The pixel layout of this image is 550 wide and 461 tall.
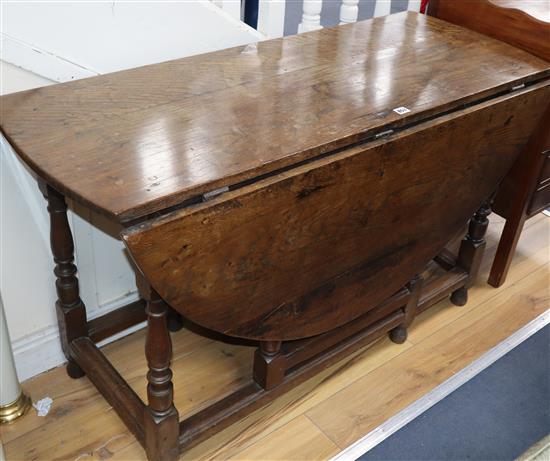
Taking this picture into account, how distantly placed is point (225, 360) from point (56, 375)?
0.45 meters

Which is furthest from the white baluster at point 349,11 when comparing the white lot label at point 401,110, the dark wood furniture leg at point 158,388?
the dark wood furniture leg at point 158,388

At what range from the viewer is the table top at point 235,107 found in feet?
4.01

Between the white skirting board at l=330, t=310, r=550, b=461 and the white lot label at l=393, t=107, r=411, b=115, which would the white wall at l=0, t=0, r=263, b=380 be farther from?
the white skirting board at l=330, t=310, r=550, b=461

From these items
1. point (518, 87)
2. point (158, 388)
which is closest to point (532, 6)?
point (518, 87)

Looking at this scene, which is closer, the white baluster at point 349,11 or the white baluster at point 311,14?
the white baluster at point 311,14

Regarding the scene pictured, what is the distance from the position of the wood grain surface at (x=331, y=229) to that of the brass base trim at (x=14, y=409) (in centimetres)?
64

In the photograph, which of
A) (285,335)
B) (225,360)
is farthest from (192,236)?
(225,360)

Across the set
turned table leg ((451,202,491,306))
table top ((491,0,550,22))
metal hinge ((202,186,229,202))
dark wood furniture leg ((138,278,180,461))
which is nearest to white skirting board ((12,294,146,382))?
dark wood furniture leg ((138,278,180,461))

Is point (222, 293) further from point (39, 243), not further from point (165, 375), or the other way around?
point (39, 243)

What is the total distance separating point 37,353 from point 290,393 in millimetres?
666

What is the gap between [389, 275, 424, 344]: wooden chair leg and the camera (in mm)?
1932

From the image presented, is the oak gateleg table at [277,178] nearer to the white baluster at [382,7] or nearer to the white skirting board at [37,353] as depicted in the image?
the white skirting board at [37,353]

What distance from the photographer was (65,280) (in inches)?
67.5

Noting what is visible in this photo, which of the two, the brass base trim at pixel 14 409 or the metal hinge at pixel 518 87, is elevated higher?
the metal hinge at pixel 518 87
